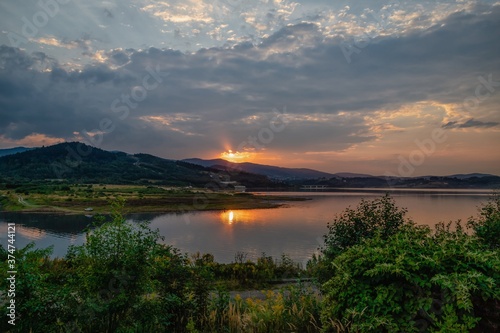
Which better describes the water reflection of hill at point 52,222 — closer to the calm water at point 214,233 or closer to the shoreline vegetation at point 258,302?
the calm water at point 214,233

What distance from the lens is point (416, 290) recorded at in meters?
4.92

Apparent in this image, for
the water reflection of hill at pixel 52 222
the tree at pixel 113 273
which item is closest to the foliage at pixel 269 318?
the tree at pixel 113 273

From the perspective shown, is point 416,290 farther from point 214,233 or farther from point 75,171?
point 75,171

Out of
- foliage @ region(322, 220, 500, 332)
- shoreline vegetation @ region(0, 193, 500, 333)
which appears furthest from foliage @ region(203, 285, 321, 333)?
foliage @ region(322, 220, 500, 332)

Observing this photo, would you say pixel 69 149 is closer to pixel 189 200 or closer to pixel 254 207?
pixel 189 200

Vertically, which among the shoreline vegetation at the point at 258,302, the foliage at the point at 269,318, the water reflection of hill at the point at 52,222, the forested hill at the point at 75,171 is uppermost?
the forested hill at the point at 75,171

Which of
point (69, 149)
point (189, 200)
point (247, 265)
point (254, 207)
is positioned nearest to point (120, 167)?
point (69, 149)

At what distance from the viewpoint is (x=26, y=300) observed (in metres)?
5.81

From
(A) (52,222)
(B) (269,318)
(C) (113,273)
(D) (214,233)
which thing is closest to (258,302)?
(B) (269,318)

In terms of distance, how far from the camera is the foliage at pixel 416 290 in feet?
15.1

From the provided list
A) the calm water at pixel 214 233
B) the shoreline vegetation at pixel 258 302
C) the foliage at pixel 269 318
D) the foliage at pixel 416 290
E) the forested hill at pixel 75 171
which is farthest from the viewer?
the forested hill at pixel 75 171

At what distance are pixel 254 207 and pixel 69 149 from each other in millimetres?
146299

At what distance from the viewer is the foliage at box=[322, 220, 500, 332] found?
15.1 ft

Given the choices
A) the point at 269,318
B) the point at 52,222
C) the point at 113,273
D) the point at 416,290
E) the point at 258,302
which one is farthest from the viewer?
the point at 52,222
